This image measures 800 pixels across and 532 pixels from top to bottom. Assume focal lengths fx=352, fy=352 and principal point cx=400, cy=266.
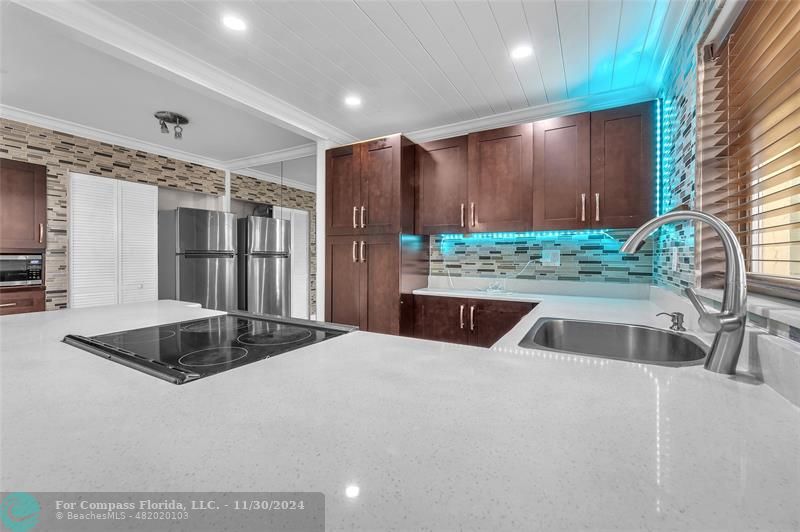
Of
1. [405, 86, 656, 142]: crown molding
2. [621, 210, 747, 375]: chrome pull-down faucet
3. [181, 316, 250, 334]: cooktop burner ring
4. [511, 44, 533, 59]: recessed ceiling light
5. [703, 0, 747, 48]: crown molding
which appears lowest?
[181, 316, 250, 334]: cooktop burner ring

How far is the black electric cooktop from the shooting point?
80cm

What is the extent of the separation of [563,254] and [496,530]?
2759 millimetres

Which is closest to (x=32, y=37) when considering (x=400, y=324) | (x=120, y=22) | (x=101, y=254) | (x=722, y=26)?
(x=120, y=22)

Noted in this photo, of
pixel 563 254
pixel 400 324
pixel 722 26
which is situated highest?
pixel 722 26

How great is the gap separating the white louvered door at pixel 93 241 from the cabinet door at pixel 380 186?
2552mm

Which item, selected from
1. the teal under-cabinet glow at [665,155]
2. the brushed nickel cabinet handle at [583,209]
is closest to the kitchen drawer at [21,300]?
the brushed nickel cabinet handle at [583,209]

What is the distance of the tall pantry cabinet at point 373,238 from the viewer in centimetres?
292

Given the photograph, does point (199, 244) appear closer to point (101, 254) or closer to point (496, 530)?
point (101, 254)

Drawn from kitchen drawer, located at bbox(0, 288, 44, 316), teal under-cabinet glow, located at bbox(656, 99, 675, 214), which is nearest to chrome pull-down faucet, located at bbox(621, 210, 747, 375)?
teal under-cabinet glow, located at bbox(656, 99, 675, 214)

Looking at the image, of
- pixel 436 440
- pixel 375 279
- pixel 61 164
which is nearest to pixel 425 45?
pixel 375 279

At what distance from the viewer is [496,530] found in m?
0.32

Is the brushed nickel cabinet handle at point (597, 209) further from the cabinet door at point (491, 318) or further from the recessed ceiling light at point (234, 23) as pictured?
the recessed ceiling light at point (234, 23)

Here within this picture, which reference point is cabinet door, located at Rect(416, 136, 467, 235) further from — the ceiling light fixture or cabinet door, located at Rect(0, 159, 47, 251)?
cabinet door, located at Rect(0, 159, 47, 251)

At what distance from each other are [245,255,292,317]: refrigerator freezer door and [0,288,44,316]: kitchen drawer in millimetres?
1858
